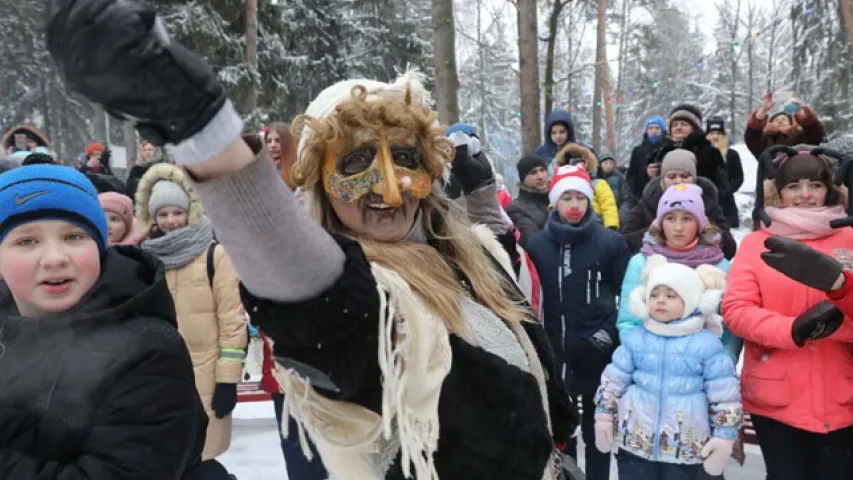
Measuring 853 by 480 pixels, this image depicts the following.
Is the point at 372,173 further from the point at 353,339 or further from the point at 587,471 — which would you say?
the point at 587,471

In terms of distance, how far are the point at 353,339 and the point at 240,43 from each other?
48.1 ft

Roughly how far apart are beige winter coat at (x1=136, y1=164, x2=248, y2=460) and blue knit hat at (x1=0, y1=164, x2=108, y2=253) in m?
1.74

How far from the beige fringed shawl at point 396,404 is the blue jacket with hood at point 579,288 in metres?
3.09

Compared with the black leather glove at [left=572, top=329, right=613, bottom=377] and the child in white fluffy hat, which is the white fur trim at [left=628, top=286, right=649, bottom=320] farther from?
the black leather glove at [left=572, top=329, right=613, bottom=377]

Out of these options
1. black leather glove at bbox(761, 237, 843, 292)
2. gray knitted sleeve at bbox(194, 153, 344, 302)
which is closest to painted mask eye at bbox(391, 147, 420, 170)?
gray knitted sleeve at bbox(194, 153, 344, 302)

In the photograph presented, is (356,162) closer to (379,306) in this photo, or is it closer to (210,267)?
(379,306)

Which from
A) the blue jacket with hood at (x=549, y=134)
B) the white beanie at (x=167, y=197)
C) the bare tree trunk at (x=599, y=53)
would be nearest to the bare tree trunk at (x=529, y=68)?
the blue jacket with hood at (x=549, y=134)

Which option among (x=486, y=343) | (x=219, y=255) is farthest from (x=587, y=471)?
(x=486, y=343)

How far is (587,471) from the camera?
4.28 m

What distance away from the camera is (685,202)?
399 cm

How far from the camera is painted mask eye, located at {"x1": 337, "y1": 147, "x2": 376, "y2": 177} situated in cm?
156

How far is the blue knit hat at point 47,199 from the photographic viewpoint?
1.80m

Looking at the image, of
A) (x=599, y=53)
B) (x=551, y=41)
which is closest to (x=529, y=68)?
(x=551, y=41)

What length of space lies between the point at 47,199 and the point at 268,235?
1.26m
